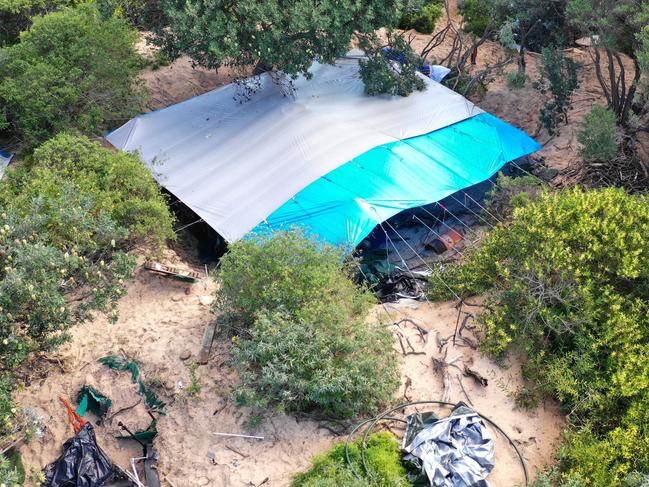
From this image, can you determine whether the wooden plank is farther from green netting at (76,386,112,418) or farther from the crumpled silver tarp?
the crumpled silver tarp

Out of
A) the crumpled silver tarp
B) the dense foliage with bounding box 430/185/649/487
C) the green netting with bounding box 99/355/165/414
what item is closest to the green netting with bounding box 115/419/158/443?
the green netting with bounding box 99/355/165/414

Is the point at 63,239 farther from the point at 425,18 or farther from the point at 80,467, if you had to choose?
the point at 425,18

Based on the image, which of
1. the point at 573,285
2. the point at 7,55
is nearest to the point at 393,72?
the point at 573,285

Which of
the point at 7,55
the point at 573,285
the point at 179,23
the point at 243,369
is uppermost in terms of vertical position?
the point at 179,23

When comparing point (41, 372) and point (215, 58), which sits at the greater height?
point (215, 58)

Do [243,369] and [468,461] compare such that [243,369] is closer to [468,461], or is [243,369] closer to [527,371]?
[468,461]

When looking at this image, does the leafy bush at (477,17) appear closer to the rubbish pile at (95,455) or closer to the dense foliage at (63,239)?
the dense foliage at (63,239)
